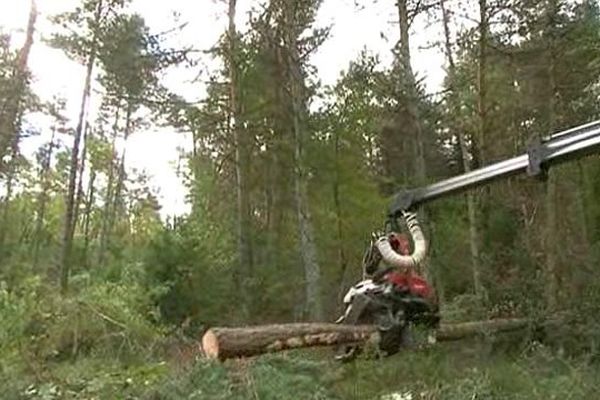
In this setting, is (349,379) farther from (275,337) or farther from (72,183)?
(72,183)

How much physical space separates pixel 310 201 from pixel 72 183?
6.91m

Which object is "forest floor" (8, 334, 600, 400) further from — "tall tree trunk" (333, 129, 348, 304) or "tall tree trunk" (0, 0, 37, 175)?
"tall tree trunk" (0, 0, 37, 175)

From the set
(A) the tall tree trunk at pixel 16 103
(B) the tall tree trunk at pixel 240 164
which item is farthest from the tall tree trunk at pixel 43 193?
(B) the tall tree trunk at pixel 240 164

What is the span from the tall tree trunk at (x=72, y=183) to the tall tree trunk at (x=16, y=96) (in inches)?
67.5

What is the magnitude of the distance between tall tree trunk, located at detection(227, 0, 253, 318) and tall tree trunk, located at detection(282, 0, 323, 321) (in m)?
2.10

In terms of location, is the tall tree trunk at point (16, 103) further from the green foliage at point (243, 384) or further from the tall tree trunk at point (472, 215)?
the green foliage at point (243, 384)

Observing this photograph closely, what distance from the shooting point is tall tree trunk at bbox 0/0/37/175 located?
20.0m

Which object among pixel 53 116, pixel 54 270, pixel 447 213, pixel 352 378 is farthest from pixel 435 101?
pixel 53 116

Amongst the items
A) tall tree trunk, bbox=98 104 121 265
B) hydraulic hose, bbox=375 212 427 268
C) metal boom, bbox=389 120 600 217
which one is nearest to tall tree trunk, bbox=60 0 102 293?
tall tree trunk, bbox=98 104 121 265

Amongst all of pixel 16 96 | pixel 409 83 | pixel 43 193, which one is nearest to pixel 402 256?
pixel 409 83

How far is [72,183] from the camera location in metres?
20.6

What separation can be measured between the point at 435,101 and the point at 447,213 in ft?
Answer: 19.2

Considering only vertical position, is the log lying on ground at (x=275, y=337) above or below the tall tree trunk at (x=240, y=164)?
below

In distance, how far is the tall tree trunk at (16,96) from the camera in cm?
2000
